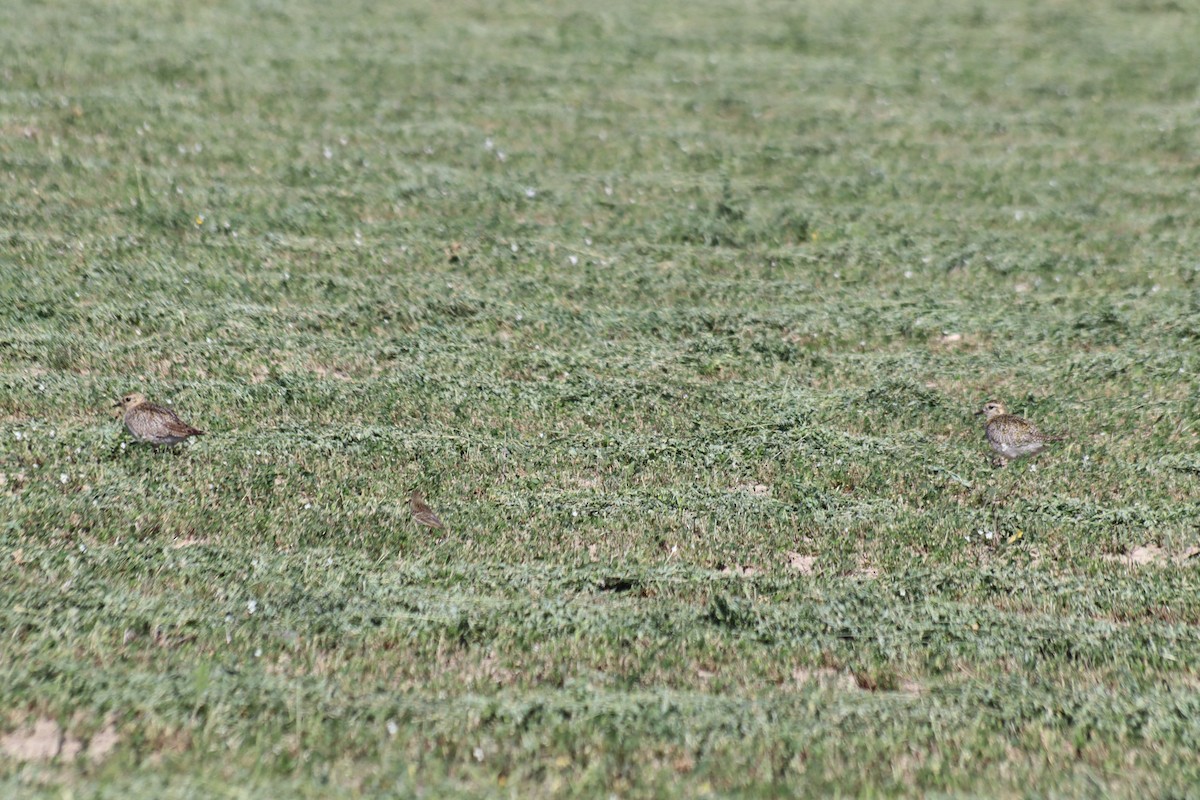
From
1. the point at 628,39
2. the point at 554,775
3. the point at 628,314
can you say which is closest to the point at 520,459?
the point at 628,314

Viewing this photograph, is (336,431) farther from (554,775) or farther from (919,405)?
(919,405)

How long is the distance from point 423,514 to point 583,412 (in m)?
1.73

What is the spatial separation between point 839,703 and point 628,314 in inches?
184

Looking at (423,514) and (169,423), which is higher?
(169,423)

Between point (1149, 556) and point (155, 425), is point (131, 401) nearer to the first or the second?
point (155, 425)

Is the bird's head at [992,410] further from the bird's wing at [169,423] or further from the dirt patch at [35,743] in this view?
the dirt patch at [35,743]

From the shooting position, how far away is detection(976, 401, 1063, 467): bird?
25.1 feet

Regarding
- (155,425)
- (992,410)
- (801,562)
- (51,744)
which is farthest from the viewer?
(992,410)

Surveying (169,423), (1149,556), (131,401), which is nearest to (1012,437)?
(1149,556)

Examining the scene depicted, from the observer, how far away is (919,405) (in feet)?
27.5

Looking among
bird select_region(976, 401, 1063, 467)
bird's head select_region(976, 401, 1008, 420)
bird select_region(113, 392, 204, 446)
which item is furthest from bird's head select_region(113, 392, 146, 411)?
bird's head select_region(976, 401, 1008, 420)

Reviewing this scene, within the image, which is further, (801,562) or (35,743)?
(801,562)

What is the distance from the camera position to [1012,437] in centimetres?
766

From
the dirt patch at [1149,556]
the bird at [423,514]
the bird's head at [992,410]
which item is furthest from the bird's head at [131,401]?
the dirt patch at [1149,556]
